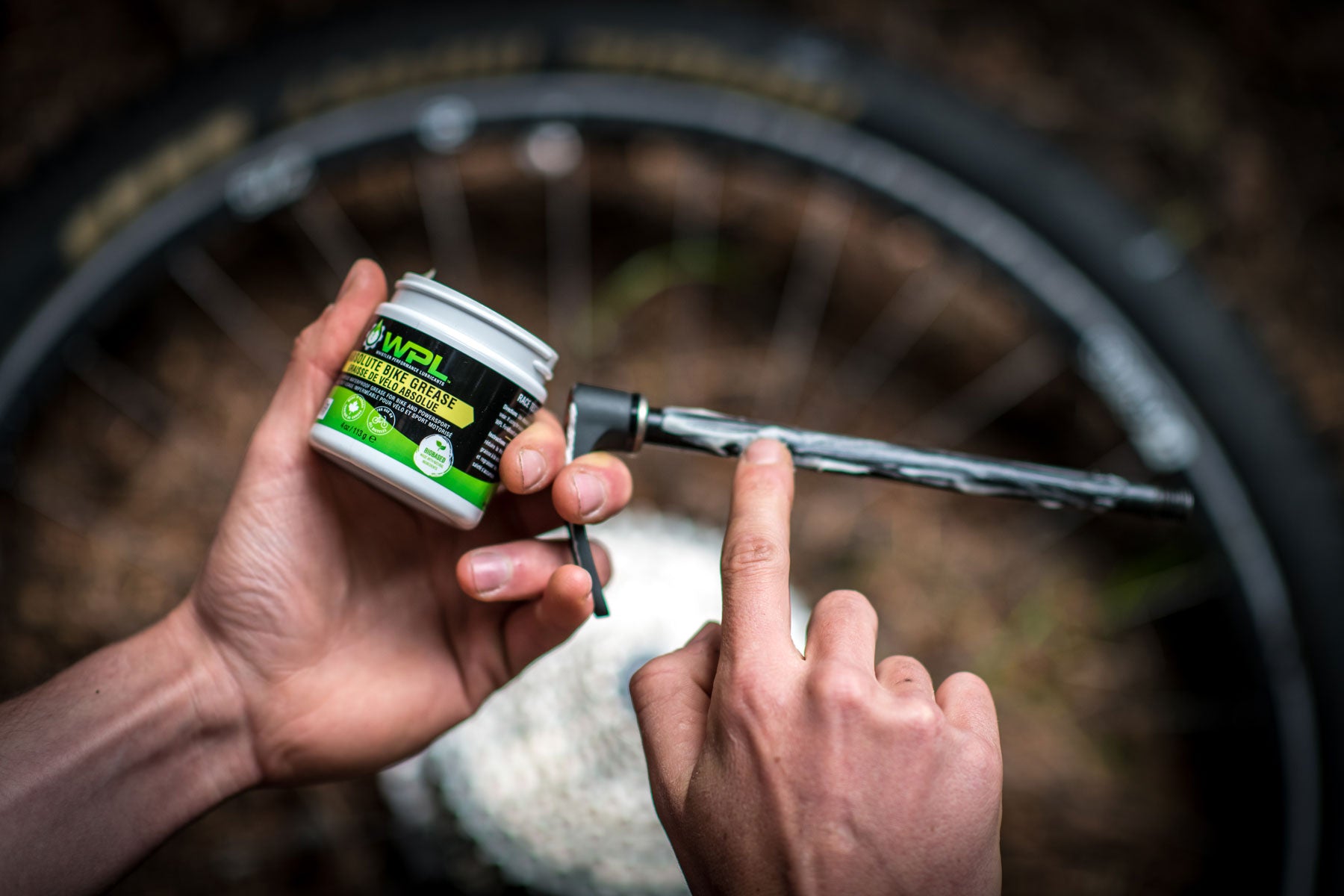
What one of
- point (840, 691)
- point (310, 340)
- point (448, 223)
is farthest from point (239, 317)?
point (840, 691)

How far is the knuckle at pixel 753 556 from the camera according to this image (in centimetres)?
50

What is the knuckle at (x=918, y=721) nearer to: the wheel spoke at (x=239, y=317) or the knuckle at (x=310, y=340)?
the knuckle at (x=310, y=340)

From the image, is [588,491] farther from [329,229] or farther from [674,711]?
[329,229]

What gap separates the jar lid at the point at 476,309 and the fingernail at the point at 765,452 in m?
0.14

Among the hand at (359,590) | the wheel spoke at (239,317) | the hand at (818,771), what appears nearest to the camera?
the hand at (818,771)

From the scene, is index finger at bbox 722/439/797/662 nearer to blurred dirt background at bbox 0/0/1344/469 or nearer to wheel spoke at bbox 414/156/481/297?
wheel spoke at bbox 414/156/481/297

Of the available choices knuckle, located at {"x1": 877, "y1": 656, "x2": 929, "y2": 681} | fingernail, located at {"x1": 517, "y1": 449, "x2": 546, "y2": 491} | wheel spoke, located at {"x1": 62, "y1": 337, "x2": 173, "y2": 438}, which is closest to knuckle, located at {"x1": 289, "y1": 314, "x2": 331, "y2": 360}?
fingernail, located at {"x1": 517, "y1": 449, "x2": 546, "y2": 491}

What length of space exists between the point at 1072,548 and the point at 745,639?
736 mm

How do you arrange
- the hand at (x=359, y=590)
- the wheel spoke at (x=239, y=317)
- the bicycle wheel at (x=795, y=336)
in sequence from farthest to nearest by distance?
the wheel spoke at (x=239, y=317) < the bicycle wheel at (x=795, y=336) < the hand at (x=359, y=590)

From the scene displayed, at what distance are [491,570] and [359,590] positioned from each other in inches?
5.0

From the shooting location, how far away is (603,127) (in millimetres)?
923

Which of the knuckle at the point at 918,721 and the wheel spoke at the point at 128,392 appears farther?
the wheel spoke at the point at 128,392

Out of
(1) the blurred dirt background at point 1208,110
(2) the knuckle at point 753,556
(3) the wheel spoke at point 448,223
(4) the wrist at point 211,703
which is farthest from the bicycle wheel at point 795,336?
(2) the knuckle at point 753,556

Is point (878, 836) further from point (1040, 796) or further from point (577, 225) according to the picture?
point (577, 225)
